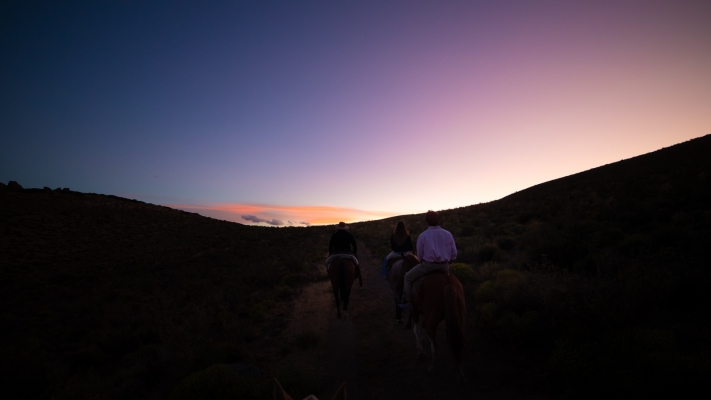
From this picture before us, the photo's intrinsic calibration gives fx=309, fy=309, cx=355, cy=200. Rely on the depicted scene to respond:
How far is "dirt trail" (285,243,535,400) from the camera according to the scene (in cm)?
545

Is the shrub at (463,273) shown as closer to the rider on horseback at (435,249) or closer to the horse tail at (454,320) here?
the rider on horseback at (435,249)

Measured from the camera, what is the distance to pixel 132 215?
189ft

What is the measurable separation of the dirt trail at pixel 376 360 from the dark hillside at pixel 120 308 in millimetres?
1850

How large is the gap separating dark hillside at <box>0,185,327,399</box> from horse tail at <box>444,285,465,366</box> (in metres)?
5.15

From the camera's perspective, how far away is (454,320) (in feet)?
17.4

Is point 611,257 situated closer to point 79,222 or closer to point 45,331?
point 45,331

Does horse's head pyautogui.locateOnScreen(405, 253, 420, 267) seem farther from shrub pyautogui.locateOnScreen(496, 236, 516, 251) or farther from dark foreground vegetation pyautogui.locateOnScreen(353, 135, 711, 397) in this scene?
shrub pyautogui.locateOnScreen(496, 236, 516, 251)

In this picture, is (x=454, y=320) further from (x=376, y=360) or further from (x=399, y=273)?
(x=399, y=273)

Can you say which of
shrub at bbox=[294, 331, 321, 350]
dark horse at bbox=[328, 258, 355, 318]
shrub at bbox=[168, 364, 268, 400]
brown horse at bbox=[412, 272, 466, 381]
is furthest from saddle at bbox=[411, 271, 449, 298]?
shrub at bbox=[168, 364, 268, 400]

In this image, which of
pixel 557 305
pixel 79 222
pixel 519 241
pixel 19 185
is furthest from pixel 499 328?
pixel 19 185

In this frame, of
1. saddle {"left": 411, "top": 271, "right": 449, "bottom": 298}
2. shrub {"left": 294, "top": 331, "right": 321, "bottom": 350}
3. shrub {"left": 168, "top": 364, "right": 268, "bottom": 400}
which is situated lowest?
shrub {"left": 294, "top": 331, "right": 321, "bottom": 350}

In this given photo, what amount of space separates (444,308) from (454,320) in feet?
1.24

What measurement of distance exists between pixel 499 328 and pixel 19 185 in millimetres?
87399

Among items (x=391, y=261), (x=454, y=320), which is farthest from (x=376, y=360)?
(x=391, y=261)
